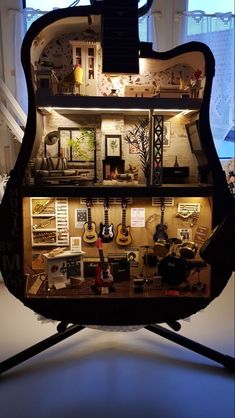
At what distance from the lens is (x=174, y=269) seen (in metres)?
1.18

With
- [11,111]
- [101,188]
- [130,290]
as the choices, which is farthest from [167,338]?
[11,111]

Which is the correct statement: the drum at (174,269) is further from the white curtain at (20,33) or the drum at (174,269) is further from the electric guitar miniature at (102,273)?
the white curtain at (20,33)

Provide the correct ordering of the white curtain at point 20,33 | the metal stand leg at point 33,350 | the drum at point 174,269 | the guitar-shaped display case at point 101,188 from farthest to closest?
the white curtain at point 20,33
the metal stand leg at point 33,350
the drum at point 174,269
the guitar-shaped display case at point 101,188

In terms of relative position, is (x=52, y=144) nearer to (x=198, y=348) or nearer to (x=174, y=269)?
(x=174, y=269)

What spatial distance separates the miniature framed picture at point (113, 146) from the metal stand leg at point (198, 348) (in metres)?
0.79

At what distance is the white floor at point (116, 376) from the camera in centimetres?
→ 110

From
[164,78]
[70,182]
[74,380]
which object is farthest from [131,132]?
[74,380]

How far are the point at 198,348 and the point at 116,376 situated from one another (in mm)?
359

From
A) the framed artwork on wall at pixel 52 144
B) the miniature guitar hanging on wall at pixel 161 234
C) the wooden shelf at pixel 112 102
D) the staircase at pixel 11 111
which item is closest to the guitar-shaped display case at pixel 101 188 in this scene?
the wooden shelf at pixel 112 102

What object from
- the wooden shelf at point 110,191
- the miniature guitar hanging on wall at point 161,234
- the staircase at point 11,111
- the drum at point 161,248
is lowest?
the drum at point 161,248

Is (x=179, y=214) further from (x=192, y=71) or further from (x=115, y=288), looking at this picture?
(x=192, y=71)

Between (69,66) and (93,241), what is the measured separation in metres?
0.71

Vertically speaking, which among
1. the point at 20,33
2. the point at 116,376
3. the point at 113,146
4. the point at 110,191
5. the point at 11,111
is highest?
the point at 20,33

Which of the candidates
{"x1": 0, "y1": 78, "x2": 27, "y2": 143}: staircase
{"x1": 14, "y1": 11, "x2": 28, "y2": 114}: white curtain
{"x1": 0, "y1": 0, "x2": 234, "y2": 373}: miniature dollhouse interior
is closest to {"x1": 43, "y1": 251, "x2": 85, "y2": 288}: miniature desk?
{"x1": 0, "y1": 0, "x2": 234, "y2": 373}: miniature dollhouse interior
